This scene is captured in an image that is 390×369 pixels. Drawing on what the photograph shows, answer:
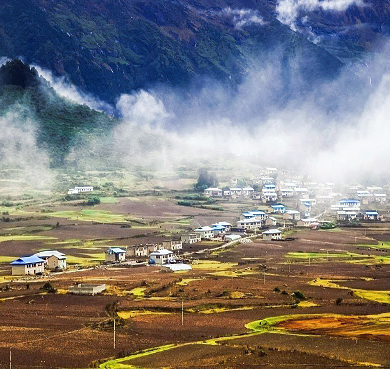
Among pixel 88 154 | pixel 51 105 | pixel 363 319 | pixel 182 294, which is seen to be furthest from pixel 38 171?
pixel 363 319

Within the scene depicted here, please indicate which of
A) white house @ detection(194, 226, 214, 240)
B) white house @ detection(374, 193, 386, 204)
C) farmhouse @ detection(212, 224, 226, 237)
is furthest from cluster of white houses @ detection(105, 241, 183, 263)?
white house @ detection(374, 193, 386, 204)

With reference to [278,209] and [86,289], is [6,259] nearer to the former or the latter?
[86,289]

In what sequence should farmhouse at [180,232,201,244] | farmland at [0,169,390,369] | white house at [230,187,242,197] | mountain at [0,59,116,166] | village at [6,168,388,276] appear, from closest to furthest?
farmland at [0,169,390,369] → village at [6,168,388,276] → farmhouse at [180,232,201,244] → white house at [230,187,242,197] → mountain at [0,59,116,166]

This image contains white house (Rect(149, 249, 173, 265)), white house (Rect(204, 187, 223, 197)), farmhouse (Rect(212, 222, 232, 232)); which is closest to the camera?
white house (Rect(149, 249, 173, 265))

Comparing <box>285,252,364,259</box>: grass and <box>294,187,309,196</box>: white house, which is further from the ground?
<box>294,187,309,196</box>: white house

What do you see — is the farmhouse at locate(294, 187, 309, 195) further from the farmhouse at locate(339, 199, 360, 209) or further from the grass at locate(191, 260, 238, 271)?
the grass at locate(191, 260, 238, 271)

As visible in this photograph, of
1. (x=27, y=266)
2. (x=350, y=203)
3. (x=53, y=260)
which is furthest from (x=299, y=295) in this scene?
(x=350, y=203)
